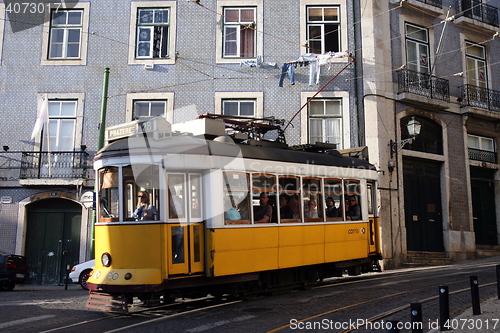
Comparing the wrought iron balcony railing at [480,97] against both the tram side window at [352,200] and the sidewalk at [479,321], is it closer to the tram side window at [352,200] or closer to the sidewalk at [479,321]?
the tram side window at [352,200]

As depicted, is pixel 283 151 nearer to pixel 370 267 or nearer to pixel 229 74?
pixel 370 267

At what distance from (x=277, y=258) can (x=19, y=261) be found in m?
A: 8.72

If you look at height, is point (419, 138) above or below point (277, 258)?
above

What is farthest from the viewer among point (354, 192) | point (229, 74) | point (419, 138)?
point (419, 138)

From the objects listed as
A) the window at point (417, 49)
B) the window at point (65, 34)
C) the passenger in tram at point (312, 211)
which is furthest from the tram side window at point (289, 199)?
the window at point (65, 34)

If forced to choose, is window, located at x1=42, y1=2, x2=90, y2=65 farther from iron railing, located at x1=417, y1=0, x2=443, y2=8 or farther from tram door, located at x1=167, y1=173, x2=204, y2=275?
iron railing, located at x1=417, y1=0, x2=443, y2=8

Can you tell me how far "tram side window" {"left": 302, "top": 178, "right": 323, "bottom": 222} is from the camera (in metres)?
9.88

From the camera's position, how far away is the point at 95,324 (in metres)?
7.40

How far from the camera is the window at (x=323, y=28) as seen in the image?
55.0 ft

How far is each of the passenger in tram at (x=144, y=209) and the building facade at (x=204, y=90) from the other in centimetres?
803

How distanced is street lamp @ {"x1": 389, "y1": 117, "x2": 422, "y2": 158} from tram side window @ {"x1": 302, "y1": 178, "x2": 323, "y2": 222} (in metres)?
7.07

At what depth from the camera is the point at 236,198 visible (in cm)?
877

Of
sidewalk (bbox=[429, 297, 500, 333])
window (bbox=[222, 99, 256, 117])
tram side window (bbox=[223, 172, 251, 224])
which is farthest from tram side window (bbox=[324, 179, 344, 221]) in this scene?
window (bbox=[222, 99, 256, 117])

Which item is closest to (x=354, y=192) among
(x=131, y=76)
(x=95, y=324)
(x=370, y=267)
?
(x=370, y=267)
